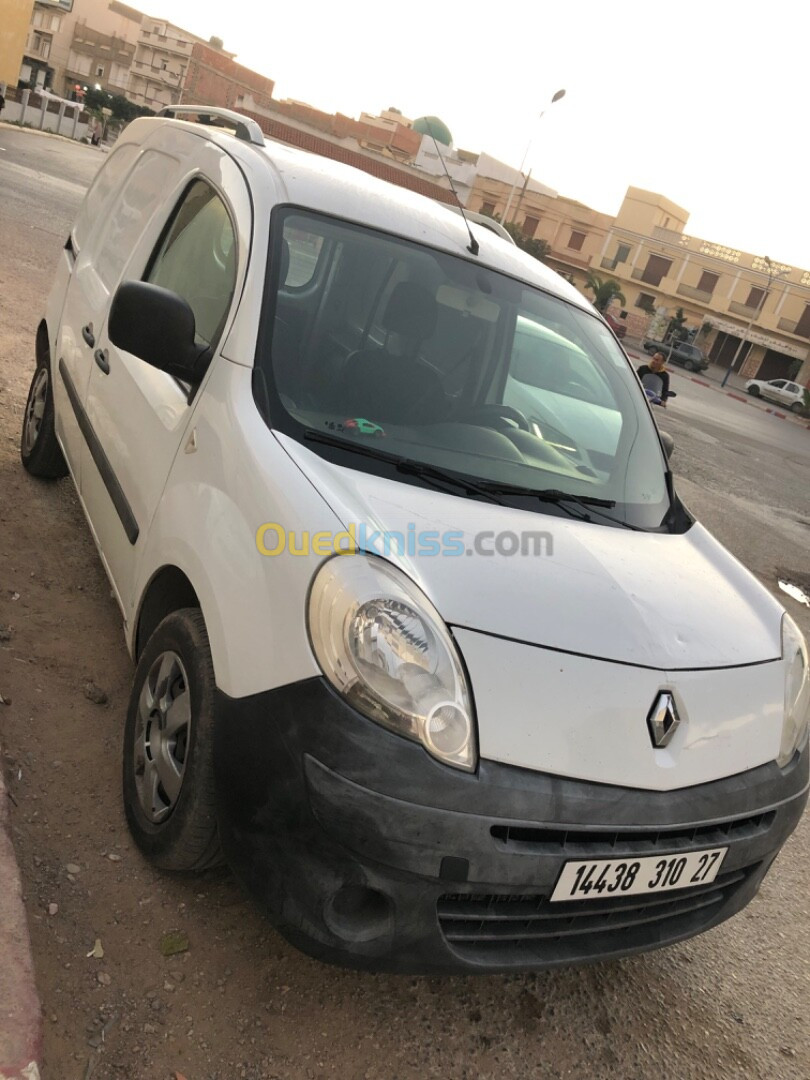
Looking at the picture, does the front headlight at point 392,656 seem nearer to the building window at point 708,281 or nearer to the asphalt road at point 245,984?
the asphalt road at point 245,984

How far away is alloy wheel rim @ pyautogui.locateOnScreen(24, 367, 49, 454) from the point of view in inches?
171

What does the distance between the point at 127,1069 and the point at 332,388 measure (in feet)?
5.66

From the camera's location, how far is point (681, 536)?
9.73 ft

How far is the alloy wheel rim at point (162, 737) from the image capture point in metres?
2.33

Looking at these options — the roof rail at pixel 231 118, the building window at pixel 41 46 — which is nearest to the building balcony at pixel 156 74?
the building window at pixel 41 46

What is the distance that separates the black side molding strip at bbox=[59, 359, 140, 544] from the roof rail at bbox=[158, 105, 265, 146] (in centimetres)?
117

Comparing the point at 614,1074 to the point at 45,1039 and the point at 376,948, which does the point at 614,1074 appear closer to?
the point at 376,948

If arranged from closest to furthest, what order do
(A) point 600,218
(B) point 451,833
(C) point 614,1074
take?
(B) point 451,833
(C) point 614,1074
(A) point 600,218

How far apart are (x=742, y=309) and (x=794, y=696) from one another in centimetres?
6363

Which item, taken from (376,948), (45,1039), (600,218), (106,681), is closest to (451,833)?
(376,948)

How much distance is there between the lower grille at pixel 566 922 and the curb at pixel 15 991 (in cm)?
83

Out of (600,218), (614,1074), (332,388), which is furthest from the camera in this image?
(600,218)

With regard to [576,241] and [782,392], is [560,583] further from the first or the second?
[576,241]
